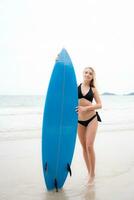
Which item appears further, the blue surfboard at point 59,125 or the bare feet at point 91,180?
the bare feet at point 91,180

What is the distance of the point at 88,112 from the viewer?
4.77 m

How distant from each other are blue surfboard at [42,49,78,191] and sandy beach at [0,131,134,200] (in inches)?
10.1

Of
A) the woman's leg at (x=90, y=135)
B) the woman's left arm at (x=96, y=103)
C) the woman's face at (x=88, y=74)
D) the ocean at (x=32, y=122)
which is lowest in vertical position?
the ocean at (x=32, y=122)

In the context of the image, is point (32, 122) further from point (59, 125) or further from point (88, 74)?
point (59, 125)

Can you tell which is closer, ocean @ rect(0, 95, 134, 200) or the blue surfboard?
ocean @ rect(0, 95, 134, 200)

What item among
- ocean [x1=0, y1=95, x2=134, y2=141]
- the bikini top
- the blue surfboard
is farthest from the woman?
ocean [x1=0, y1=95, x2=134, y2=141]

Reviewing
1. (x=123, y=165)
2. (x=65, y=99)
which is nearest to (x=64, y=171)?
(x=65, y=99)

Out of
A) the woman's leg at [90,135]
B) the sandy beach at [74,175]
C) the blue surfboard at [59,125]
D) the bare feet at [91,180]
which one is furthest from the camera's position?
the bare feet at [91,180]

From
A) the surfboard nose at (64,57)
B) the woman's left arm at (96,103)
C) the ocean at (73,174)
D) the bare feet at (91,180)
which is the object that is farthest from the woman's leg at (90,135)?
the surfboard nose at (64,57)

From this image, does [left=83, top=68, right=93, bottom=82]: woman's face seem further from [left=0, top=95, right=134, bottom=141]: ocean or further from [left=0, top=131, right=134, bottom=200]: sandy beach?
[left=0, top=95, right=134, bottom=141]: ocean

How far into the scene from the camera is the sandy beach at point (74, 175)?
4301 mm

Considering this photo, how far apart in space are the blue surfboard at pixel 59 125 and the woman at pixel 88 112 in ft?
0.69

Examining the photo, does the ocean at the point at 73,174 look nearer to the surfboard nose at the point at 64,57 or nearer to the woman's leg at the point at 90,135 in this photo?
the woman's leg at the point at 90,135

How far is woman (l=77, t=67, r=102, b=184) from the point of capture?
473cm
